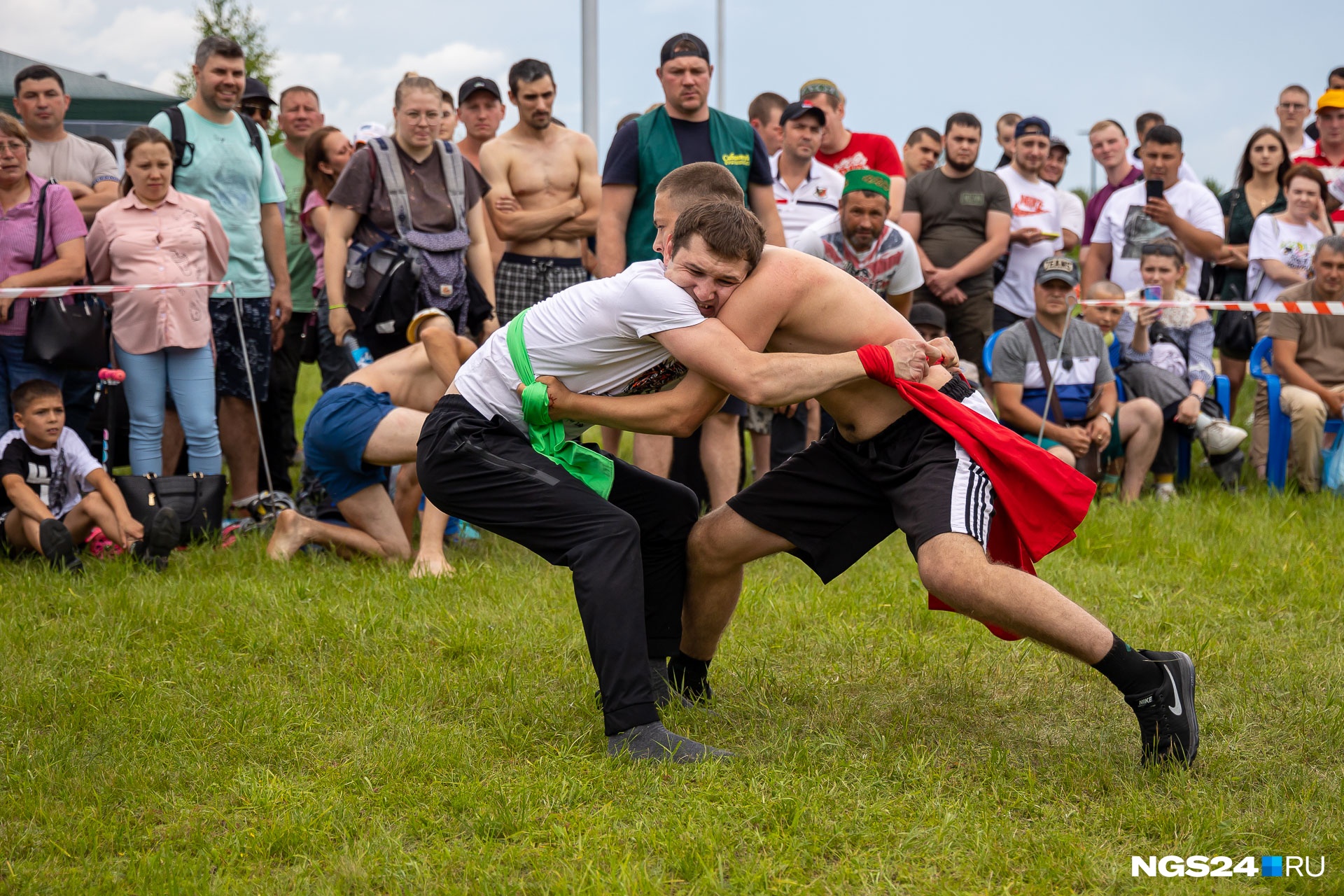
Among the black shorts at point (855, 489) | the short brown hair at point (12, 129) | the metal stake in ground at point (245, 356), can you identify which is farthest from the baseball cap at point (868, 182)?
the short brown hair at point (12, 129)

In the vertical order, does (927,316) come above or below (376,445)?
above

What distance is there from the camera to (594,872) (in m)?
2.84

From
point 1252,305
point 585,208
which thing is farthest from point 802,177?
point 1252,305

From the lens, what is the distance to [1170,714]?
3410mm

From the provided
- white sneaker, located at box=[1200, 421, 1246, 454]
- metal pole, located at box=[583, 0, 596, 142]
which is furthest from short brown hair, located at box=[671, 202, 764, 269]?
metal pole, located at box=[583, 0, 596, 142]

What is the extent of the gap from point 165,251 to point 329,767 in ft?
13.1

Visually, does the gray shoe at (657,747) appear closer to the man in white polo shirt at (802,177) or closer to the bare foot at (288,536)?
the bare foot at (288,536)

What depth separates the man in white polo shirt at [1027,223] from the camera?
844cm

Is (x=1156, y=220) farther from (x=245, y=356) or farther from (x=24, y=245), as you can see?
(x=24, y=245)

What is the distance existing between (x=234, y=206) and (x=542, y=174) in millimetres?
1740

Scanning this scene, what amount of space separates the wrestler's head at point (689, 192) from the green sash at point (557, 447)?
1.68 feet

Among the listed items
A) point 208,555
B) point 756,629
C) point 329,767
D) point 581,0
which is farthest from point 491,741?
point 581,0

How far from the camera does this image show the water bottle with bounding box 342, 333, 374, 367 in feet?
21.6

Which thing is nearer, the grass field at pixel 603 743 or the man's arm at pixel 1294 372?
the grass field at pixel 603 743
